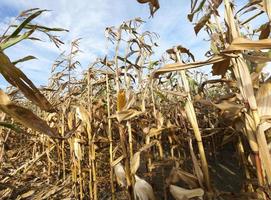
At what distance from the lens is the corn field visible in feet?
3.74

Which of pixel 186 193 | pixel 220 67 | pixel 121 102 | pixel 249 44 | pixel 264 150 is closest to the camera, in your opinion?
pixel 249 44

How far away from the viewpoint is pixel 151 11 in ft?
4.59

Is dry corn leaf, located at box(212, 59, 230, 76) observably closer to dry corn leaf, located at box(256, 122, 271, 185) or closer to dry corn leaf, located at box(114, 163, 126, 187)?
dry corn leaf, located at box(256, 122, 271, 185)

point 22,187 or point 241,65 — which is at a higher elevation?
point 241,65

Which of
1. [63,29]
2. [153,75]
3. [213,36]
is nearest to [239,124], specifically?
[213,36]

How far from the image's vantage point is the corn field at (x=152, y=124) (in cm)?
114

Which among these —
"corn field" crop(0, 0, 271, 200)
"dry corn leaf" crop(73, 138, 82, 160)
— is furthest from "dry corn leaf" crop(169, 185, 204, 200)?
"dry corn leaf" crop(73, 138, 82, 160)

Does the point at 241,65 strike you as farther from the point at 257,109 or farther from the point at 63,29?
the point at 63,29

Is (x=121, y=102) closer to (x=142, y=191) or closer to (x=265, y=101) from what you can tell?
(x=142, y=191)

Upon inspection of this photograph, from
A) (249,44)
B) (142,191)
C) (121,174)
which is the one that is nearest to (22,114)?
(249,44)

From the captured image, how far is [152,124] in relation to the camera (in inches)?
133

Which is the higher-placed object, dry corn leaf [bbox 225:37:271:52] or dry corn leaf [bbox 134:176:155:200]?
dry corn leaf [bbox 225:37:271:52]

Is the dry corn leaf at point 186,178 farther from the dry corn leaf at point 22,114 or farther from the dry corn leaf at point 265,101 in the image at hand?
the dry corn leaf at point 22,114

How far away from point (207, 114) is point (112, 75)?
1.91 meters
